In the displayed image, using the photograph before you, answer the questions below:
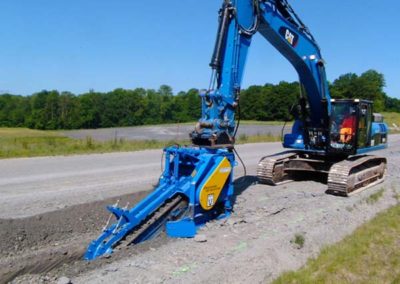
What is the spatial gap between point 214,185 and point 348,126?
16.7 feet

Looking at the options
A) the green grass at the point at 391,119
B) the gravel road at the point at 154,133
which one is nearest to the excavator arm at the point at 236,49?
the gravel road at the point at 154,133

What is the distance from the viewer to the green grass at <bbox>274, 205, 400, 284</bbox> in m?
4.98

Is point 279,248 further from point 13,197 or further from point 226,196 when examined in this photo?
point 13,197

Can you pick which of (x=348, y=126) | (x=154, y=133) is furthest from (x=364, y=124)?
(x=154, y=133)

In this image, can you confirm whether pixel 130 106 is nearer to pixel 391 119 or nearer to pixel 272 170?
pixel 391 119

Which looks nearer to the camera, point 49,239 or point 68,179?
point 49,239

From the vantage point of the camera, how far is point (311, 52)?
32.0 feet

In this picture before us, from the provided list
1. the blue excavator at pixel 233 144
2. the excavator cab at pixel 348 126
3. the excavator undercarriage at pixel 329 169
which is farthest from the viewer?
the excavator cab at pixel 348 126

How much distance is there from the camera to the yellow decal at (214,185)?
21.3 ft

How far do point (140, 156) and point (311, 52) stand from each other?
824 centimetres

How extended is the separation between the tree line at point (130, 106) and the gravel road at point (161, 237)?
2927 inches

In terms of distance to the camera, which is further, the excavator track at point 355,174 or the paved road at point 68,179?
the excavator track at point 355,174

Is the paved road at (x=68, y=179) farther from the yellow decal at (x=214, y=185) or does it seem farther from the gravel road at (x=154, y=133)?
the gravel road at (x=154, y=133)

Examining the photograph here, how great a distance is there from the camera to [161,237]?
6145 millimetres
